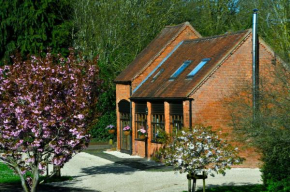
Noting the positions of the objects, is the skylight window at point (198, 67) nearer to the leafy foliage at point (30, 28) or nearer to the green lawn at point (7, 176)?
the green lawn at point (7, 176)

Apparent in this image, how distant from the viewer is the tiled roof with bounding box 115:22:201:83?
3759 cm

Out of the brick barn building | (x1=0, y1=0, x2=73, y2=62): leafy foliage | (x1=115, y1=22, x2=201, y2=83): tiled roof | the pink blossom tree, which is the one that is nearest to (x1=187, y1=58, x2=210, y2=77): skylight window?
A: the brick barn building

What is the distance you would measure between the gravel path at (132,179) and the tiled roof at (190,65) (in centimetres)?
430

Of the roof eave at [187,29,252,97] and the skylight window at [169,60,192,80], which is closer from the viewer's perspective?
the roof eave at [187,29,252,97]

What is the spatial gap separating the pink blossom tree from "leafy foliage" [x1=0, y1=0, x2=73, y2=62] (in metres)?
25.8

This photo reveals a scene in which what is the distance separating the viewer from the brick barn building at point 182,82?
3011cm

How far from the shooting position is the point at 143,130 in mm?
34375

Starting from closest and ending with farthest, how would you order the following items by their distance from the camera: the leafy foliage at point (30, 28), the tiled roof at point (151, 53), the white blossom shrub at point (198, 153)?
the white blossom shrub at point (198, 153), the tiled roof at point (151, 53), the leafy foliage at point (30, 28)

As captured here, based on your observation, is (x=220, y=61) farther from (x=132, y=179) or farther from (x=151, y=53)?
(x=151, y=53)

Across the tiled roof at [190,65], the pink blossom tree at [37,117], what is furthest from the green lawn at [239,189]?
the tiled roof at [190,65]

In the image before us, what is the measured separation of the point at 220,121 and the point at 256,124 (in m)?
11.6

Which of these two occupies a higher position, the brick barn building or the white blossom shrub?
the brick barn building

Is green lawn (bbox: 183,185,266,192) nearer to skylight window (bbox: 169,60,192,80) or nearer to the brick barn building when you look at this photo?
the brick barn building

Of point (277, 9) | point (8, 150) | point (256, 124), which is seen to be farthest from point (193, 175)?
point (277, 9)
